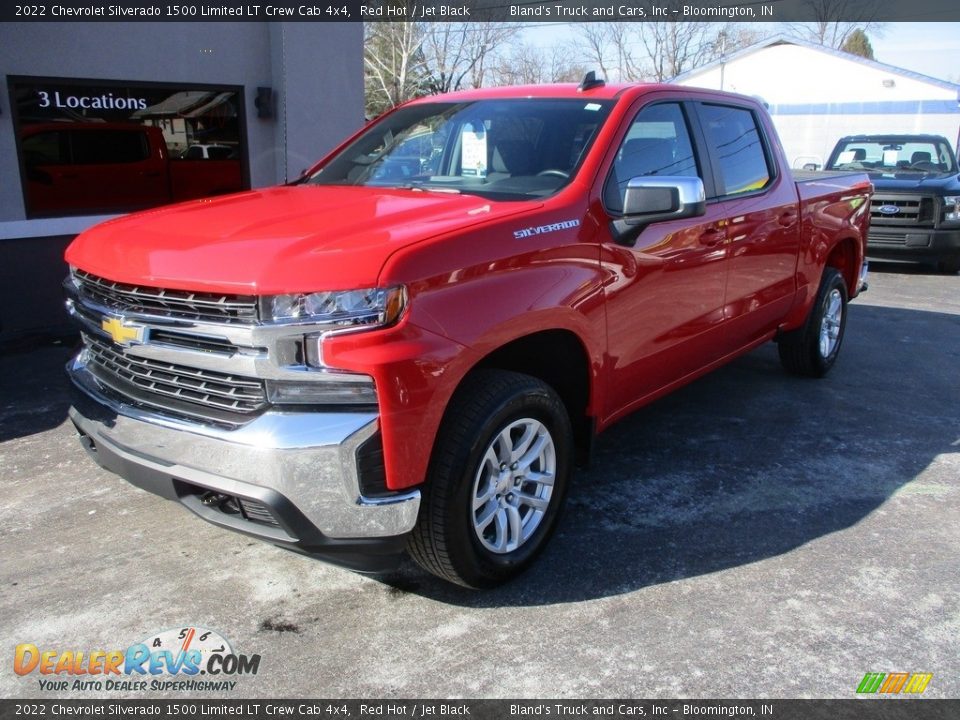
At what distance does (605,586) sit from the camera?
3.31m

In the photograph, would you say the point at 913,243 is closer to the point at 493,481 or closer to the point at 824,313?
the point at 824,313

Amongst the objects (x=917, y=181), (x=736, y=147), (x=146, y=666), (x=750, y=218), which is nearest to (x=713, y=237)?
(x=750, y=218)

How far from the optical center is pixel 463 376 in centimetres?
288

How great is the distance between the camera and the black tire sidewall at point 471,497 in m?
2.90

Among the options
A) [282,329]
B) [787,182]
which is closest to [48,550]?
[282,329]

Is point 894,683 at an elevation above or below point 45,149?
below

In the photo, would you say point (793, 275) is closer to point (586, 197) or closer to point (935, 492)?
point (935, 492)

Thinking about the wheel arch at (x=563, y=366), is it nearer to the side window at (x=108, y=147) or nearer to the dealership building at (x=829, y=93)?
the side window at (x=108, y=147)

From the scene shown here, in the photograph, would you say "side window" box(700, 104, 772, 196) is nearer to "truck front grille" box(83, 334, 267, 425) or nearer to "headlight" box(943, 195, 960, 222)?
"truck front grille" box(83, 334, 267, 425)

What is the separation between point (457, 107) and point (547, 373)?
1686mm

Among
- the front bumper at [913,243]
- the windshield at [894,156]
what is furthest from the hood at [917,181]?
the front bumper at [913,243]

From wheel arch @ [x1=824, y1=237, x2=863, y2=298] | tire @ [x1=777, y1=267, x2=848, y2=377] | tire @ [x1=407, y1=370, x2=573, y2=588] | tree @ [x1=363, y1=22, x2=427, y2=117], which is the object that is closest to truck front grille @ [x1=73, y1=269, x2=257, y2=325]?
tire @ [x1=407, y1=370, x2=573, y2=588]

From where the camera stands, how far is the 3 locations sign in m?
7.30

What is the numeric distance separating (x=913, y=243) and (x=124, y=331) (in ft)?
36.7
